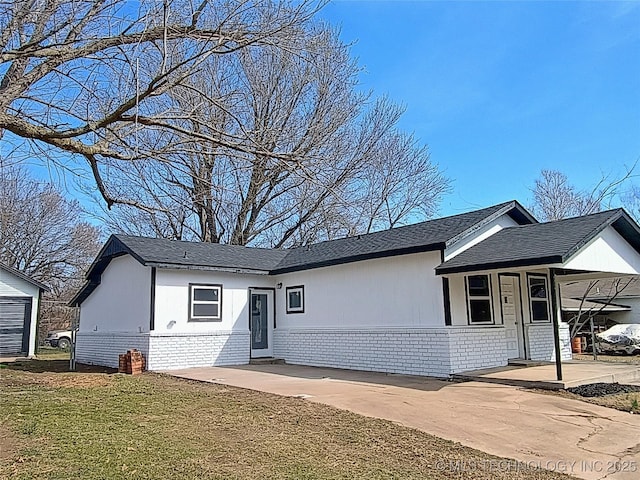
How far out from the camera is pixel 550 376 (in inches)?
394

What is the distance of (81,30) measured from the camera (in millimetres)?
5633

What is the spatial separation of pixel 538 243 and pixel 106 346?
12444 mm

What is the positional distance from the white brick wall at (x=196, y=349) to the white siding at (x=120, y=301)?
66 centimetres

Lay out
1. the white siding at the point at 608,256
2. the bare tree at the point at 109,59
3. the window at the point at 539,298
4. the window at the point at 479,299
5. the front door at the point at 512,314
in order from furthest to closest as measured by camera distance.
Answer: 1. the window at the point at 539,298
2. the front door at the point at 512,314
3. the window at the point at 479,299
4. the white siding at the point at 608,256
5. the bare tree at the point at 109,59

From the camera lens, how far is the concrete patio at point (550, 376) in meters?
9.32

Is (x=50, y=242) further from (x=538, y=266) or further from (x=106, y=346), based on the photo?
(x=538, y=266)

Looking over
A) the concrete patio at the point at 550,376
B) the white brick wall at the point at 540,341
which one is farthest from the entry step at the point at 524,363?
the white brick wall at the point at 540,341

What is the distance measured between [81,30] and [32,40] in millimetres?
511

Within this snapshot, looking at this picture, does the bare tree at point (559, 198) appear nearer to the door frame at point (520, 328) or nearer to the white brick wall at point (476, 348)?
the door frame at point (520, 328)

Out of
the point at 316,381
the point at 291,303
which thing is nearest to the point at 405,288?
the point at 316,381

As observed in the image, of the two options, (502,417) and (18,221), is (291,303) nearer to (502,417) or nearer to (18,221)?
(502,417)

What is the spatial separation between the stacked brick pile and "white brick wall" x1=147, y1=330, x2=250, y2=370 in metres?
0.25

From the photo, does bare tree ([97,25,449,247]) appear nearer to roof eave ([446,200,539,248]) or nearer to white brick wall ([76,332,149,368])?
roof eave ([446,200,539,248])

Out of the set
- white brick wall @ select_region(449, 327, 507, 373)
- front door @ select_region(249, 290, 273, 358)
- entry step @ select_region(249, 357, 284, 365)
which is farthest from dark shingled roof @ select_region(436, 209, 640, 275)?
front door @ select_region(249, 290, 273, 358)
